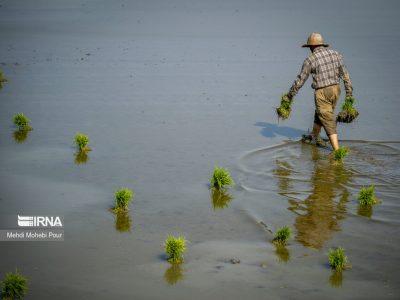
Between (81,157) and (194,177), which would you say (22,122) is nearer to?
(81,157)

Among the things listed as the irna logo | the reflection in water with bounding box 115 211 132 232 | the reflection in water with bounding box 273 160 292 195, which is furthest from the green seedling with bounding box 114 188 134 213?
the reflection in water with bounding box 273 160 292 195

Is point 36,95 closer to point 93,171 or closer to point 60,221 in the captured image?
point 93,171

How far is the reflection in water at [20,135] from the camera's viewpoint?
41.6 ft

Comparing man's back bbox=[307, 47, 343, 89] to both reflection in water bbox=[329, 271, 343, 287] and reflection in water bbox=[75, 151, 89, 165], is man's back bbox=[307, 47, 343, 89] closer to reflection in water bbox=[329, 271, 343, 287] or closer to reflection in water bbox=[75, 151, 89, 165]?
reflection in water bbox=[75, 151, 89, 165]

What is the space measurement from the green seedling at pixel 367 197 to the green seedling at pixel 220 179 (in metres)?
2.03

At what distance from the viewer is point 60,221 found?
8328mm

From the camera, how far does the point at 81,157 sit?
11.4m

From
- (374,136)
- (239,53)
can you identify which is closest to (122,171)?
(374,136)

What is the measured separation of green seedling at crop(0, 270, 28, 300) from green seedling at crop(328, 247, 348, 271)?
10.8ft

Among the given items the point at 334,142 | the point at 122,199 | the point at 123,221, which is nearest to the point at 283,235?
the point at 123,221

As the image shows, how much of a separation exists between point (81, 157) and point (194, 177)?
2.45m

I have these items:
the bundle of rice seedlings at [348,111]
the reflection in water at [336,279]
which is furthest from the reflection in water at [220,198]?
the bundle of rice seedlings at [348,111]

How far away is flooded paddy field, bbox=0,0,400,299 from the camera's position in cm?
669

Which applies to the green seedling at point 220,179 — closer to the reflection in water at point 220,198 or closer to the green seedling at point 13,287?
the reflection in water at point 220,198
